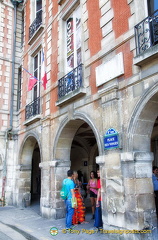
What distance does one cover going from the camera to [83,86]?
5715mm

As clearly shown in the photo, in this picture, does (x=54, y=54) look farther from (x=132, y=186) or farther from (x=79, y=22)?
(x=132, y=186)

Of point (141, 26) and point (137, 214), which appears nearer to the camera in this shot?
point (137, 214)

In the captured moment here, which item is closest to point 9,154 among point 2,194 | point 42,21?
point 2,194

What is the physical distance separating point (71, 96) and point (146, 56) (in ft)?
7.89

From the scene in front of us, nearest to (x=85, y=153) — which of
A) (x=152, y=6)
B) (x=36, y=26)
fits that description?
(x=36, y=26)

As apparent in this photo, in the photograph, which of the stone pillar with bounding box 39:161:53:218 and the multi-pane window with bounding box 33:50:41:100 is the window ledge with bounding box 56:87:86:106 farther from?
the multi-pane window with bounding box 33:50:41:100

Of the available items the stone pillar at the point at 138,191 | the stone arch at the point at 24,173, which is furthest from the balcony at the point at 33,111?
the stone pillar at the point at 138,191

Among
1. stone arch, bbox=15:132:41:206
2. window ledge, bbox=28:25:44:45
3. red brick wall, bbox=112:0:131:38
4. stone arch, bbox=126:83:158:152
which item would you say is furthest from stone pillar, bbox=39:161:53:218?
window ledge, bbox=28:25:44:45

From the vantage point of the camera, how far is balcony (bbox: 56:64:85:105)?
5836 millimetres

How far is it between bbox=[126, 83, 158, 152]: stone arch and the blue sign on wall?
28 centimetres

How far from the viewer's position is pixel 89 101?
5527mm

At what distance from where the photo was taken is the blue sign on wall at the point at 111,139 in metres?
4.53

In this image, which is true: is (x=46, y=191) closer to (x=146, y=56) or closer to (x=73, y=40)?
(x=73, y=40)

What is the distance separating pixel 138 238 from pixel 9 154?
699cm
